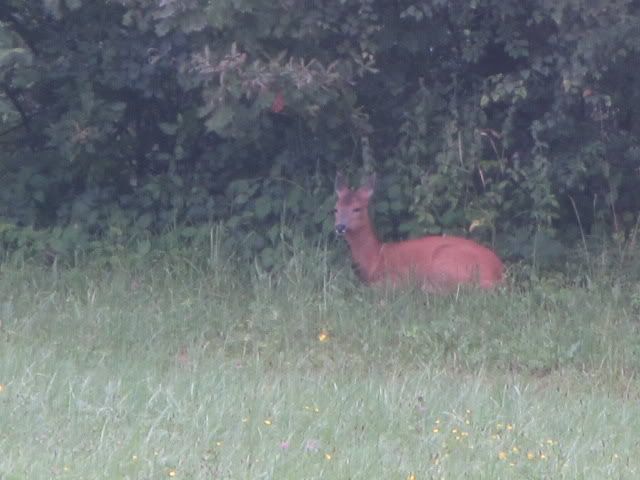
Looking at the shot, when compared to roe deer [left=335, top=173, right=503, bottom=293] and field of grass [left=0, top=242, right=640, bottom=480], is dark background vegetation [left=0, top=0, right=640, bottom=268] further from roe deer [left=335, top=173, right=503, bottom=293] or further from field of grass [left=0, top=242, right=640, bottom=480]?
field of grass [left=0, top=242, right=640, bottom=480]

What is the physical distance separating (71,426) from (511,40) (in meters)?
6.11

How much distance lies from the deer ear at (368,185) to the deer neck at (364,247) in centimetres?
35

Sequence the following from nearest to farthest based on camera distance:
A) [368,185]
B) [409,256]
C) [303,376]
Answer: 1. [303,376]
2. [409,256]
3. [368,185]

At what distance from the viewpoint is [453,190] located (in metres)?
11.9

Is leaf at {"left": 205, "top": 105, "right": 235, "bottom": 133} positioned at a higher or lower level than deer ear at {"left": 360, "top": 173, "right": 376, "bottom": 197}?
higher

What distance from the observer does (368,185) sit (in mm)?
11906

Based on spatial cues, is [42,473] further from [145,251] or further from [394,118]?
[394,118]

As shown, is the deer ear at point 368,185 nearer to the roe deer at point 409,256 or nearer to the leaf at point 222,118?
the roe deer at point 409,256

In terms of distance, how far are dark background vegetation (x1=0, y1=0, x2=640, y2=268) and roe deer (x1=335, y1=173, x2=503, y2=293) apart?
0.33 m

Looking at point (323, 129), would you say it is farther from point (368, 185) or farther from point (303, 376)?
point (303, 376)

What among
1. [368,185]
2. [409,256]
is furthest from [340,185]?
[409,256]

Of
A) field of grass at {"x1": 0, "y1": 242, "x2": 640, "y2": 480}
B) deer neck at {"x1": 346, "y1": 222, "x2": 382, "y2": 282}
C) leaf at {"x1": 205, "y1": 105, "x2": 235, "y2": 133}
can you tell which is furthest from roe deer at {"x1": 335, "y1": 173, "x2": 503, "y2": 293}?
leaf at {"x1": 205, "y1": 105, "x2": 235, "y2": 133}

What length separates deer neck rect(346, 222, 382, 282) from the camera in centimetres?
1202

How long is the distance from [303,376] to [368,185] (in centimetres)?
370
